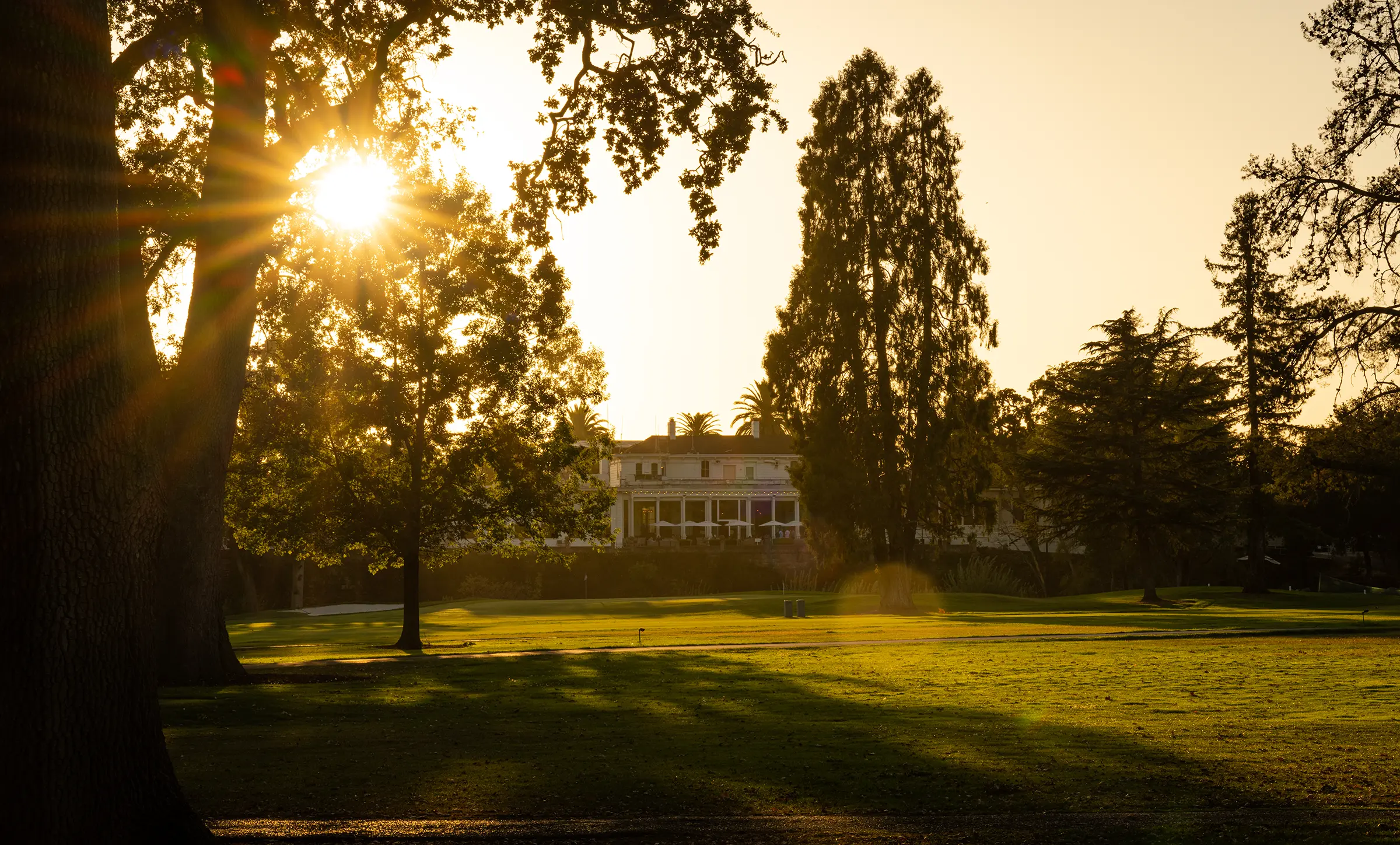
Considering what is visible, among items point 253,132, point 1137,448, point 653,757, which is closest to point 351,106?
point 253,132

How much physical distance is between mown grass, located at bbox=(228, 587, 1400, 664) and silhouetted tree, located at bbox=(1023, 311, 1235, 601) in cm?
361

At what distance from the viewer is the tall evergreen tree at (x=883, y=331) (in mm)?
47094

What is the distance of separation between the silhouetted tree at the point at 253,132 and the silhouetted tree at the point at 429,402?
8062mm

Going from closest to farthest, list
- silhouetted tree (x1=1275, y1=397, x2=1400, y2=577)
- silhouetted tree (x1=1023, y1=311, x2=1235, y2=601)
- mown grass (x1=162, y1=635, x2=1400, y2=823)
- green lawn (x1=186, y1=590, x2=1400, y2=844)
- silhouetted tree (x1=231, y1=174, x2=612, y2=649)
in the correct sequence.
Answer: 1. green lawn (x1=186, y1=590, x2=1400, y2=844)
2. mown grass (x1=162, y1=635, x2=1400, y2=823)
3. silhouetted tree (x1=1275, y1=397, x2=1400, y2=577)
4. silhouetted tree (x1=231, y1=174, x2=612, y2=649)
5. silhouetted tree (x1=1023, y1=311, x2=1235, y2=601)

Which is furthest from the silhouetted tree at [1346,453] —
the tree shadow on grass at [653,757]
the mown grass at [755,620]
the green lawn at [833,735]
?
the tree shadow on grass at [653,757]

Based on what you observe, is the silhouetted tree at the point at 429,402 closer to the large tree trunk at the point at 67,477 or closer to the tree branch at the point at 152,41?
the tree branch at the point at 152,41

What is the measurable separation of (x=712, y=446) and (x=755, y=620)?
6337 cm

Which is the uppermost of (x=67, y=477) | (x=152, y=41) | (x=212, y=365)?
(x=152, y=41)

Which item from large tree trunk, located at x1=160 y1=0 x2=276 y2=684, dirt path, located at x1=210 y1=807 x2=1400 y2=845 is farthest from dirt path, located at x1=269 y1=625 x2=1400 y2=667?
dirt path, located at x1=210 y1=807 x2=1400 y2=845

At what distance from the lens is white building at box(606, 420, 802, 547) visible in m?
103

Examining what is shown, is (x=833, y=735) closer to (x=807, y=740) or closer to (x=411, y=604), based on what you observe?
(x=807, y=740)

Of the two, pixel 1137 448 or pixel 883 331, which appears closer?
pixel 883 331

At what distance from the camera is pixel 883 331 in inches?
1868

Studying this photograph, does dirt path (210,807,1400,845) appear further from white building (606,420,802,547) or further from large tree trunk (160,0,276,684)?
white building (606,420,802,547)
